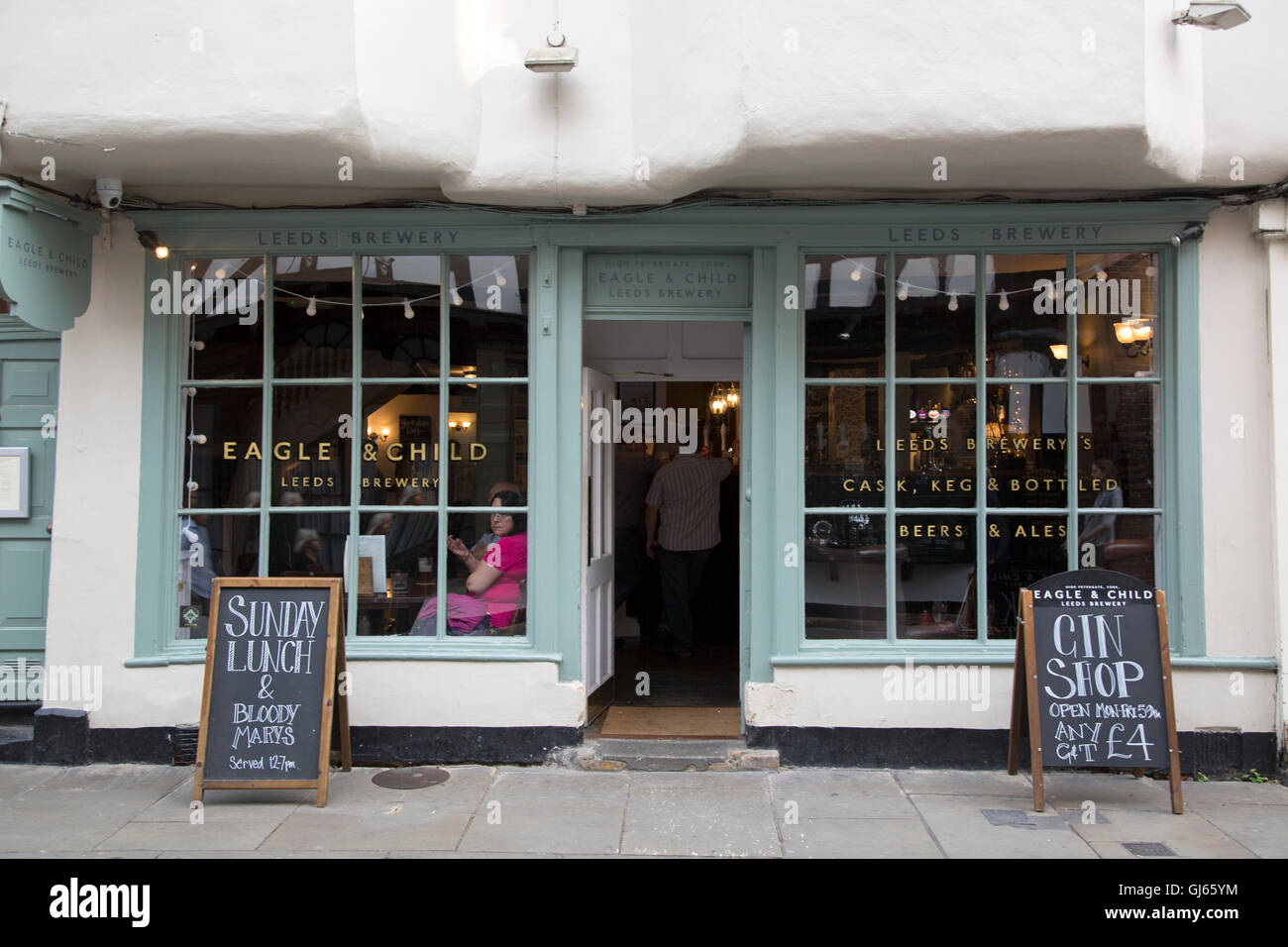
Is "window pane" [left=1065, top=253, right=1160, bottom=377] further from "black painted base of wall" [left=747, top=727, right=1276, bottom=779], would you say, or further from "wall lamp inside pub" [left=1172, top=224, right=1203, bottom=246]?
"black painted base of wall" [left=747, top=727, right=1276, bottom=779]

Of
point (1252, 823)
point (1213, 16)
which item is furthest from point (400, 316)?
point (1252, 823)

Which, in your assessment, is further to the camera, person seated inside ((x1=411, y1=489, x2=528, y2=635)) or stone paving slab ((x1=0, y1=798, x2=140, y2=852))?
person seated inside ((x1=411, y1=489, x2=528, y2=635))

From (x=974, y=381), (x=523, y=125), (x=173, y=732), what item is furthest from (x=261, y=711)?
(x=974, y=381)

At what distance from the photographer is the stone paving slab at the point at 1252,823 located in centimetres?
473

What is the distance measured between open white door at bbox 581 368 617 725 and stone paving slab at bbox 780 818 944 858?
1744mm

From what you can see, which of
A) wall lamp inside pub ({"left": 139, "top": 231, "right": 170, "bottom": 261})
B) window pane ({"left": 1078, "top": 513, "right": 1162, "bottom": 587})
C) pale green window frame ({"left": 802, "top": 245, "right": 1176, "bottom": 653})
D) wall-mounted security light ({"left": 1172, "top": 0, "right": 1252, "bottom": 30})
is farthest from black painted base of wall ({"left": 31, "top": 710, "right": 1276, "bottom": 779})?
wall-mounted security light ({"left": 1172, "top": 0, "right": 1252, "bottom": 30})

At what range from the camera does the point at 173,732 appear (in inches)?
233

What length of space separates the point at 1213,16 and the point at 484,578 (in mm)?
5151

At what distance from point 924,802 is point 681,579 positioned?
128 inches

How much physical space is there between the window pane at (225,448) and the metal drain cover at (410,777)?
1.89 metres

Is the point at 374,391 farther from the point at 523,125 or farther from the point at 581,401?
the point at 523,125

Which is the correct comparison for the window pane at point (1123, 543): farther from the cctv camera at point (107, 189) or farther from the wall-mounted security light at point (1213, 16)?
the cctv camera at point (107, 189)

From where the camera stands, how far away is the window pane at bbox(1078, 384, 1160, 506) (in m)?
5.95

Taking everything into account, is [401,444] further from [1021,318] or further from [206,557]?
[1021,318]
